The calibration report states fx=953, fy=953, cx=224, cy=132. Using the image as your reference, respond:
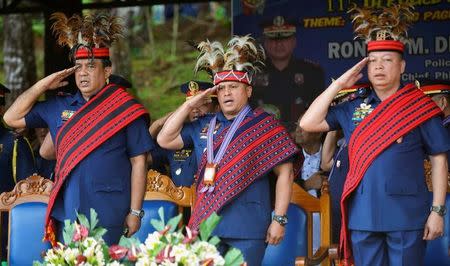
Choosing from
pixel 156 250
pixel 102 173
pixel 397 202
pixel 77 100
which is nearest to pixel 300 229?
pixel 397 202

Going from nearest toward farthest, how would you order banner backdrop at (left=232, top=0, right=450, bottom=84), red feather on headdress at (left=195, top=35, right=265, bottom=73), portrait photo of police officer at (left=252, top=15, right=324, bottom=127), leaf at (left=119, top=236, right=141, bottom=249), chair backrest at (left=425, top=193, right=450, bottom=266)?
leaf at (left=119, top=236, right=141, bottom=249) → red feather on headdress at (left=195, top=35, right=265, bottom=73) → chair backrest at (left=425, top=193, right=450, bottom=266) → banner backdrop at (left=232, top=0, right=450, bottom=84) → portrait photo of police officer at (left=252, top=15, right=324, bottom=127)

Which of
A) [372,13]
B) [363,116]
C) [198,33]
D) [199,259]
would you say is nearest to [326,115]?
[363,116]

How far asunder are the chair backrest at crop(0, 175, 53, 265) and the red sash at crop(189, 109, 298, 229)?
94 cm

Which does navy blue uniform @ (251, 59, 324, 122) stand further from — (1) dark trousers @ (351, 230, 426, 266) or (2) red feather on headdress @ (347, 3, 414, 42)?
(1) dark trousers @ (351, 230, 426, 266)

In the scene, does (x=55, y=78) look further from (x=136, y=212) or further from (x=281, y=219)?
(x=281, y=219)

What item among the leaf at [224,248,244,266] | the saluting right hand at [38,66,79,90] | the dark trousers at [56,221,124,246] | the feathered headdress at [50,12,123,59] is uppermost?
the feathered headdress at [50,12,123,59]

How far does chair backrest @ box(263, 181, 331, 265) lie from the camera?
4.69 meters

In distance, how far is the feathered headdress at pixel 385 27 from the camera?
435cm

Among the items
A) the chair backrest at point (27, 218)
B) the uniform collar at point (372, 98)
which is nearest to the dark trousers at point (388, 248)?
the uniform collar at point (372, 98)

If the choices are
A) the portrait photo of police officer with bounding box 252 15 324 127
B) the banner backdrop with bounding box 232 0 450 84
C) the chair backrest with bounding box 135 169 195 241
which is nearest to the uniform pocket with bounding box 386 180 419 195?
the chair backrest with bounding box 135 169 195 241

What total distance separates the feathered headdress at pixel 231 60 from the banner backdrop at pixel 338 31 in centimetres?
336

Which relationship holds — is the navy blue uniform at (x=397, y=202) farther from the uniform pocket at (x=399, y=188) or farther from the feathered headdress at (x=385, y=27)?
the feathered headdress at (x=385, y=27)

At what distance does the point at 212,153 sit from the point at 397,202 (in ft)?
2.93

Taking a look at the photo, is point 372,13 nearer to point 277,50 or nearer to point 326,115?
point 326,115
